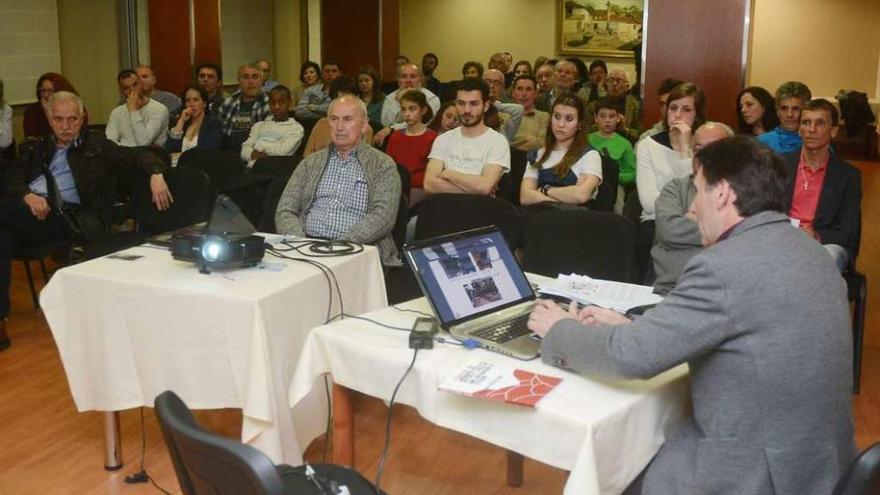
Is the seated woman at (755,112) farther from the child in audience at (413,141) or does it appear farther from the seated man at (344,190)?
the seated man at (344,190)

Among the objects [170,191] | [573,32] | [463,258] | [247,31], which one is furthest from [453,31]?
[463,258]

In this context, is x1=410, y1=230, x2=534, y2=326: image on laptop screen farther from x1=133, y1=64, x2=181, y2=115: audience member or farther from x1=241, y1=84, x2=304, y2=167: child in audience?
x1=133, y1=64, x2=181, y2=115: audience member

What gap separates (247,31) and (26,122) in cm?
515

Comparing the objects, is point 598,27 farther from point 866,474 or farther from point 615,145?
point 866,474

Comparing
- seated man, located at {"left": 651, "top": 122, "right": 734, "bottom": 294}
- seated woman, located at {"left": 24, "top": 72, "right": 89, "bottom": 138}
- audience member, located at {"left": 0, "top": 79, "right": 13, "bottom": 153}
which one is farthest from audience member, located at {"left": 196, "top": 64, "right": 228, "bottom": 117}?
seated man, located at {"left": 651, "top": 122, "right": 734, "bottom": 294}

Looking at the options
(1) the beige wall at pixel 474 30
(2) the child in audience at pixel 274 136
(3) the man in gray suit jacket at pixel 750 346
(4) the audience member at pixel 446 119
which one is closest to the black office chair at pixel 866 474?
(3) the man in gray suit jacket at pixel 750 346

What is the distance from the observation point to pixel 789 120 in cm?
515

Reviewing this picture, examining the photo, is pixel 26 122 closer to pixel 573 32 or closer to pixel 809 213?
pixel 809 213

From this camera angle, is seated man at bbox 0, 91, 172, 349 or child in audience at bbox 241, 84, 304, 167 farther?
child in audience at bbox 241, 84, 304, 167

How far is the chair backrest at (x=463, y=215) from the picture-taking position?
4.00 m

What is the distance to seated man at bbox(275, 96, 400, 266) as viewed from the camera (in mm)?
4012

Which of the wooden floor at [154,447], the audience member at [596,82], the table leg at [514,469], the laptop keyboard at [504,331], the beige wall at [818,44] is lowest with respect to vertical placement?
the wooden floor at [154,447]

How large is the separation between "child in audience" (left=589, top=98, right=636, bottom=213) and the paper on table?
252 centimetres

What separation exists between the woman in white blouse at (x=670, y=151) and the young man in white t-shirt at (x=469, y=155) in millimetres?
754
